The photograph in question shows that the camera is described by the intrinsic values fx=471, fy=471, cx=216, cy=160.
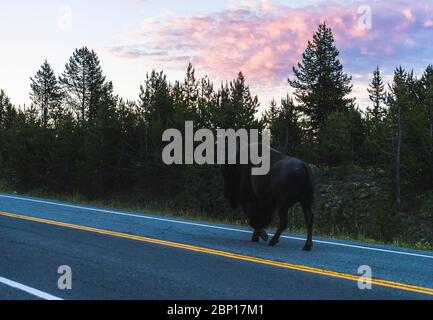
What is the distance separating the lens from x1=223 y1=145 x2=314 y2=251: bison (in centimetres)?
837

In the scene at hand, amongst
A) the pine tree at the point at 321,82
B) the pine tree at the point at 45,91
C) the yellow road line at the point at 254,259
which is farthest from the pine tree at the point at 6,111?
the yellow road line at the point at 254,259

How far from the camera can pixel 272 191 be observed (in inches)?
338

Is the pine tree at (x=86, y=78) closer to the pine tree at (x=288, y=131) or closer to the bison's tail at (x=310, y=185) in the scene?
the pine tree at (x=288, y=131)

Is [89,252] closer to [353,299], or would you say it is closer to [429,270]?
[353,299]

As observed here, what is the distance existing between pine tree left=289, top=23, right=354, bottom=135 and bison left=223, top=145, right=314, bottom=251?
42863 mm

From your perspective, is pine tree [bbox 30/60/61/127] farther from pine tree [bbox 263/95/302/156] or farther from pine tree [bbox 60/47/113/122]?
pine tree [bbox 263/95/302/156]

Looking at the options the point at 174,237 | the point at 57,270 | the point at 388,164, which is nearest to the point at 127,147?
the point at 388,164

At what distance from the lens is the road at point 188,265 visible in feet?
17.0

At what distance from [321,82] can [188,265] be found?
5034 cm

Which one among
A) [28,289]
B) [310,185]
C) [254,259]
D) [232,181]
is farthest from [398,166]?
[28,289]

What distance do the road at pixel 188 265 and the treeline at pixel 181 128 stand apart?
75.6ft

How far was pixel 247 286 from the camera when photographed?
544 cm

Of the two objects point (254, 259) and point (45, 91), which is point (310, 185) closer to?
point (254, 259)
